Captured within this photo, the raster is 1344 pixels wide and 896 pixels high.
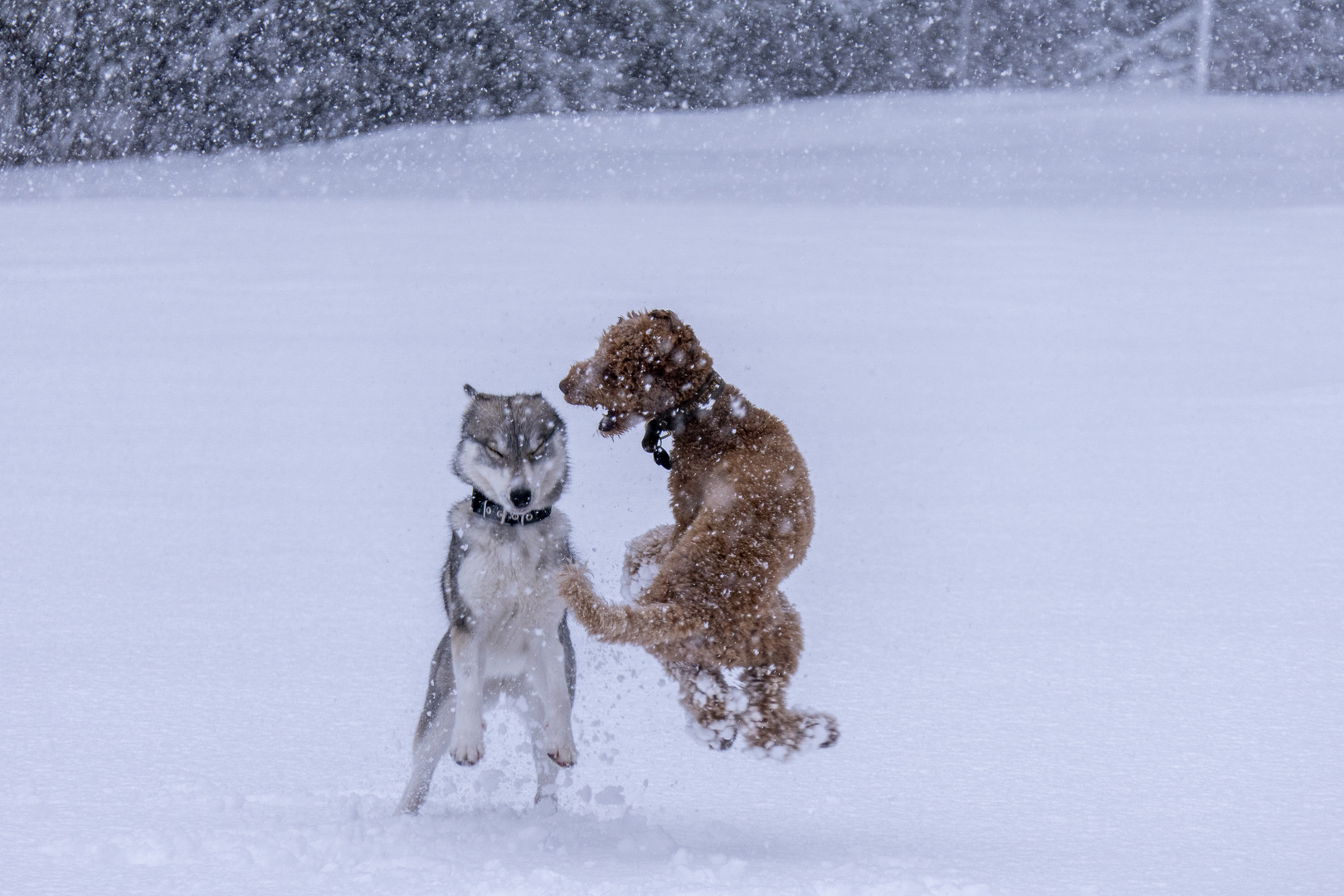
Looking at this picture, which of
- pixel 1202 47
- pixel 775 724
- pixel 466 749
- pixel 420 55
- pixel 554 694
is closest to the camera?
pixel 775 724

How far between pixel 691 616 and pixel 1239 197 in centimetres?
1269

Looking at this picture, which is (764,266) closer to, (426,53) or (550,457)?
(550,457)

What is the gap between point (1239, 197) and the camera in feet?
44.7

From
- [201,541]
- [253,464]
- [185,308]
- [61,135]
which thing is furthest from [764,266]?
[61,135]

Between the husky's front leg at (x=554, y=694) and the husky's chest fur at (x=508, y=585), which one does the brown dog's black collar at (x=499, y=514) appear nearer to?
the husky's chest fur at (x=508, y=585)

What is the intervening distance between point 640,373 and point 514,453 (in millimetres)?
508

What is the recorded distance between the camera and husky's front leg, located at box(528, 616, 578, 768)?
3.19 m

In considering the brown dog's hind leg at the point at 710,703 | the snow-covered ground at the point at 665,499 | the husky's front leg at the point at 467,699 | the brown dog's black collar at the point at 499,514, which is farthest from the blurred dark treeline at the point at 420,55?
the brown dog's hind leg at the point at 710,703

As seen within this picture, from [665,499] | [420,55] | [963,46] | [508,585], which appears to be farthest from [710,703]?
[963,46]

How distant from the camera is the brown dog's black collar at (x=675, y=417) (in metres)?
2.83

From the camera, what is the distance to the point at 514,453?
3154 mm

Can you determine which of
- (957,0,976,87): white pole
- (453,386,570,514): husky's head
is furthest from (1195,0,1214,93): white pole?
(453,386,570,514): husky's head

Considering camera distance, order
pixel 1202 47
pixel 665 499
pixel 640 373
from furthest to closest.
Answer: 1. pixel 1202 47
2. pixel 665 499
3. pixel 640 373

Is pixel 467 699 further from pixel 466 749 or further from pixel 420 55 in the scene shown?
pixel 420 55
